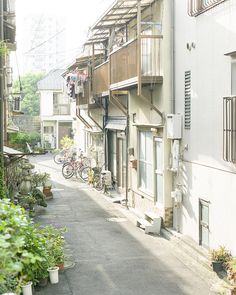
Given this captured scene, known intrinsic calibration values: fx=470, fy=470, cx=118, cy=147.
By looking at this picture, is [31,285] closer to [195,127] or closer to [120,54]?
[195,127]

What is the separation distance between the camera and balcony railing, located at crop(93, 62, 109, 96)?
763 inches

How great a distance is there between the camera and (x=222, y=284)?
30.9 feet

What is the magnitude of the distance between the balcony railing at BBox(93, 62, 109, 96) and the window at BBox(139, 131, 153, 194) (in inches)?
137

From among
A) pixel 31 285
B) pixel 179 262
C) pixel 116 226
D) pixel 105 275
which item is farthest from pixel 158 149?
pixel 31 285

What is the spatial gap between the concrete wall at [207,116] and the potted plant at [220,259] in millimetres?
188

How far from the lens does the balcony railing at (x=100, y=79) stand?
19.4 meters

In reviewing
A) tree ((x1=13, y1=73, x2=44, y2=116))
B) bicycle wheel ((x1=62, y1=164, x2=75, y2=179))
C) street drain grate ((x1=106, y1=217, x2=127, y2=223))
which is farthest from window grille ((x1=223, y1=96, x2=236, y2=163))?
tree ((x1=13, y1=73, x2=44, y2=116))

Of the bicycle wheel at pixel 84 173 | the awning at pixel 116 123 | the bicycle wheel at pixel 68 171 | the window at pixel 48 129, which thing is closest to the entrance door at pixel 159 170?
the awning at pixel 116 123

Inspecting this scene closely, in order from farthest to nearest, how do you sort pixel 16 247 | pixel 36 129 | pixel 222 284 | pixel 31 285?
pixel 36 129, pixel 222 284, pixel 31 285, pixel 16 247

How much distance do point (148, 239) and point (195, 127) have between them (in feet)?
12.0

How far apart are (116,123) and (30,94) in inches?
2214

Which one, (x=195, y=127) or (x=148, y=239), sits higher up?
(x=195, y=127)

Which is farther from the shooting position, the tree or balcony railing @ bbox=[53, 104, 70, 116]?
the tree

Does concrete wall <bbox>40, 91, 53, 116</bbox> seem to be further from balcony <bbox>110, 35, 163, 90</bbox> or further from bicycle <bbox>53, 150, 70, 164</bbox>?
balcony <bbox>110, 35, 163, 90</bbox>
